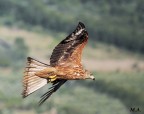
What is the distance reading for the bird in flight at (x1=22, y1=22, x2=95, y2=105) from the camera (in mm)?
13266

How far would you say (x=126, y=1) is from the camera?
8675 centimetres

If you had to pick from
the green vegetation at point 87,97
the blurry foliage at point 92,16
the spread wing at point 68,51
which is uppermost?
the blurry foliage at point 92,16

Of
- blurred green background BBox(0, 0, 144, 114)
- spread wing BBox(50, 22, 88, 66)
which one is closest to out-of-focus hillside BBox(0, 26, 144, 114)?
blurred green background BBox(0, 0, 144, 114)

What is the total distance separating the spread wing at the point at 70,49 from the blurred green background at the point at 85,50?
109 feet

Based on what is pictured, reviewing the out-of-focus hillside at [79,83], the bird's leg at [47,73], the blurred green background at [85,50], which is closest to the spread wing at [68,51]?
the bird's leg at [47,73]

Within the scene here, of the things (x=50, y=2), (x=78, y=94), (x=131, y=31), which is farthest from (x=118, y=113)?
(x=50, y=2)

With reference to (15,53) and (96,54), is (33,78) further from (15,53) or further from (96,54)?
(15,53)

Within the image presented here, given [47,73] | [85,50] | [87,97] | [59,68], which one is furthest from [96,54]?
[47,73]

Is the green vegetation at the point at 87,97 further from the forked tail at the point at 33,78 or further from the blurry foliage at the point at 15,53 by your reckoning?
the forked tail at the point at 33,78

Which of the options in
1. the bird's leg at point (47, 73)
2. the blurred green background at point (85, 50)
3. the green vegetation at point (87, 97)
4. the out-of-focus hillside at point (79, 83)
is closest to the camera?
the bird's leg at point (47, 73)

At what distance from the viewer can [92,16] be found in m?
83.1

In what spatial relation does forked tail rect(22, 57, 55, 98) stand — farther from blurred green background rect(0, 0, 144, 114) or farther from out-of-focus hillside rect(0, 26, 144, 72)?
out-of-focus hillside rect(0, 26, 144, 72)

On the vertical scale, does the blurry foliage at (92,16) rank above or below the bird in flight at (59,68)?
above

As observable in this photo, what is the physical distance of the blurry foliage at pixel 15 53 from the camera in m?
70.0
